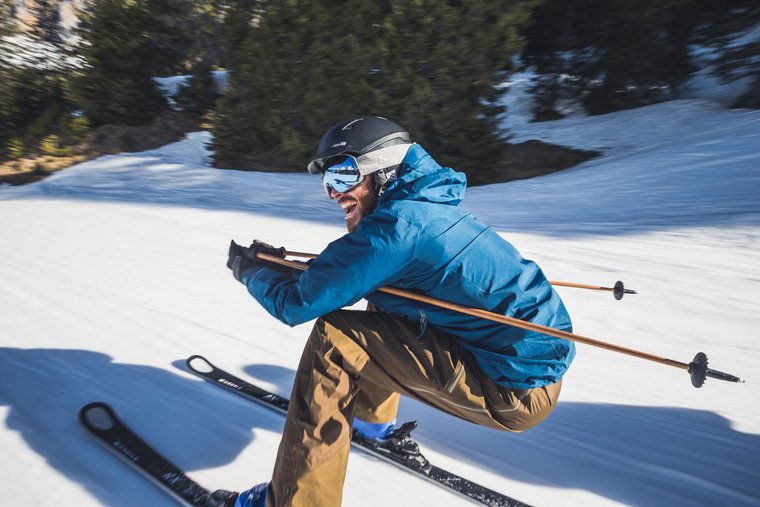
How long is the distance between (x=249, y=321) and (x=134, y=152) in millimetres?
8801

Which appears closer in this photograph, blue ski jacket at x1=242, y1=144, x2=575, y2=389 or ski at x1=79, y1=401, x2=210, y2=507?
blue ski jacket at x1=242, y1=144, x2=575, y2=389

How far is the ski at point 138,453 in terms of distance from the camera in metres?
1.88

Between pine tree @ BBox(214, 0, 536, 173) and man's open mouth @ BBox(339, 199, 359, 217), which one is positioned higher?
pine tree @ BBox(214, 0, 536, 173)

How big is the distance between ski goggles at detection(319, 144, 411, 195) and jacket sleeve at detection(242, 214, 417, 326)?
0.32m

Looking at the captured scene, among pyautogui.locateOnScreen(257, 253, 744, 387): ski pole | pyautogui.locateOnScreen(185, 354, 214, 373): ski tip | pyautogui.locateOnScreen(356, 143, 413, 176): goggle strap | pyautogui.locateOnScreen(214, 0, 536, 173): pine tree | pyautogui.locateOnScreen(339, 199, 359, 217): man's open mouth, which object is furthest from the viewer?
pyautogui.locateOnScreen(214, 0, 536, 173): pine tree

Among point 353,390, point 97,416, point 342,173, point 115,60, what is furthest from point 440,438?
point 115,60

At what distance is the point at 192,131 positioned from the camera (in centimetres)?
1232

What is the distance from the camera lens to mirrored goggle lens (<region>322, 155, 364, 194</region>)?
6.02 ft

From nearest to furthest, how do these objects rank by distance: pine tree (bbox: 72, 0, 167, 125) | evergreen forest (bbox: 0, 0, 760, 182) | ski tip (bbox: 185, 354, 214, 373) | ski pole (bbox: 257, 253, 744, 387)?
ski pole (bbox: 257, 253, 744, 387) → ski tip (bbox: 185, 354, 214, 373) → evergreen forest (bbox: 0, 0, 760, 182) → pine tree (bbox: 72, 0, 167, 125)

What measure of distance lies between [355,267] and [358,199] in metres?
0.46

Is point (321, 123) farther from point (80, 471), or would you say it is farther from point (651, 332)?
point (80, 471)

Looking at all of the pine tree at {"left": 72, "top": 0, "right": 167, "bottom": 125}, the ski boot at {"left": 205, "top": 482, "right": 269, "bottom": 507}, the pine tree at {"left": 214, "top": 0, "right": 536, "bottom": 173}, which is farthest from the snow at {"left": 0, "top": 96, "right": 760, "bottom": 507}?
the pine tree at {"left": 72, "top": 0, "right": 167, "bottom": 125}

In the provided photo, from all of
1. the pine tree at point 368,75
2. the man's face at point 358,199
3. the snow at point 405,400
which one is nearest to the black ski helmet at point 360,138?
the man's face at point 358,199

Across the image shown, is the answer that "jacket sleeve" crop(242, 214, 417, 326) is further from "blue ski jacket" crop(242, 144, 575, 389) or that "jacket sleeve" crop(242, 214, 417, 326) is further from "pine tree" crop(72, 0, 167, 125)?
"pine tree" crop(72, 0, 167, 125)
